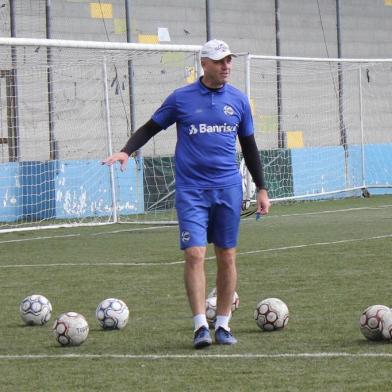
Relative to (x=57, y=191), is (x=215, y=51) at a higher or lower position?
higher

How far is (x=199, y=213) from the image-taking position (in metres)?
8.42

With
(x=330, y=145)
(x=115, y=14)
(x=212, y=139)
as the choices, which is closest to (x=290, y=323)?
(x=212, y=139)

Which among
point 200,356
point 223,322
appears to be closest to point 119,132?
point 223,322

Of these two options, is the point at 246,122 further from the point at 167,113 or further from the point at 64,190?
the point at 64,190

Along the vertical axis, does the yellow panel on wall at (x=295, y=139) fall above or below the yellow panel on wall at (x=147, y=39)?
below

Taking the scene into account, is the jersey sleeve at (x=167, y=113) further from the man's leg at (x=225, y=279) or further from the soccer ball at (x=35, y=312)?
the soccer ball at (x=35, y=312)

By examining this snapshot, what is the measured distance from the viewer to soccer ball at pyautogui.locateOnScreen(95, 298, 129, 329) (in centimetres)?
915

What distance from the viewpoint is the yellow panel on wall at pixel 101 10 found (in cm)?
2483

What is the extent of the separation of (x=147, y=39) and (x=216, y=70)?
17739 mm

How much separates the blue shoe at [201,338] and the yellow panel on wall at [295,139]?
19347 mm

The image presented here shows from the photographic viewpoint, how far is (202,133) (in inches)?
333

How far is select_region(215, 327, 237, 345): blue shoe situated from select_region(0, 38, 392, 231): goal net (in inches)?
366

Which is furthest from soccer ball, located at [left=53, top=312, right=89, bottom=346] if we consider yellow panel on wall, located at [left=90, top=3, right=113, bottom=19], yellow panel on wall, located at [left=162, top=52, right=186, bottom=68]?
yellow panel on wall, located at [left=90, top=3, right=113, bottom=19]

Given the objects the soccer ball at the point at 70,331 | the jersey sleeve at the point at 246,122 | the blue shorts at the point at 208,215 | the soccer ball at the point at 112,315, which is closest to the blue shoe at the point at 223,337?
the blue shorts at the point at 208,215
